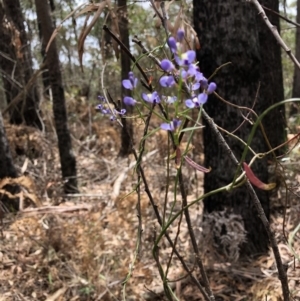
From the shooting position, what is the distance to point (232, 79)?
321cm

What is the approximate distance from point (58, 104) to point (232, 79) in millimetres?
2550

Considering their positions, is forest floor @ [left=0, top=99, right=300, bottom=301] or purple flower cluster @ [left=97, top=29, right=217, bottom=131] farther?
forest floor @ [left=0, top=99, right=300, bottom=301]

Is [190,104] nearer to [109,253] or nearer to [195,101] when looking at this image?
[195,101]

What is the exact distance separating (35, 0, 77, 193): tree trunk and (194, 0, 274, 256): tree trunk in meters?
2.07

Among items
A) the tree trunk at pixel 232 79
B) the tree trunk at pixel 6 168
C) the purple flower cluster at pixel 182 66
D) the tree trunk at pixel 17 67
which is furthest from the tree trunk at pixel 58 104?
the purple flower cluster at pixel 182 66

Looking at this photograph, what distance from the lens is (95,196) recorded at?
5215mm

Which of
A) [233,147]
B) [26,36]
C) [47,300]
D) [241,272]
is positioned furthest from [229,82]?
[26,36]

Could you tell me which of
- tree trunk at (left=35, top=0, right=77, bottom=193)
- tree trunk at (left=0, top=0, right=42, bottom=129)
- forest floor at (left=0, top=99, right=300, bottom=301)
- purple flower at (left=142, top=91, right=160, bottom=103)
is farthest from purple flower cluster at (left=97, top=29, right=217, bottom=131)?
tree trunk at (left=0, top=0, right=42, bottom=129)

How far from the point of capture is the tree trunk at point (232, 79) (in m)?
3.13

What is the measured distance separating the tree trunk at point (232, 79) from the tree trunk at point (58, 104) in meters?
2.07

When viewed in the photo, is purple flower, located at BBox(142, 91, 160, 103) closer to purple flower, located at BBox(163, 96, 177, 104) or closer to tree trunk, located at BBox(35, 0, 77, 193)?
purple flower, located at BBox(163, 96, 177, 104)

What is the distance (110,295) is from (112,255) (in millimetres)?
470

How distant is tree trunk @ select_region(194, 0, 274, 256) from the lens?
3133 millimetres

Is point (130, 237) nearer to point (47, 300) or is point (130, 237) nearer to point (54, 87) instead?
point (47, 300)
